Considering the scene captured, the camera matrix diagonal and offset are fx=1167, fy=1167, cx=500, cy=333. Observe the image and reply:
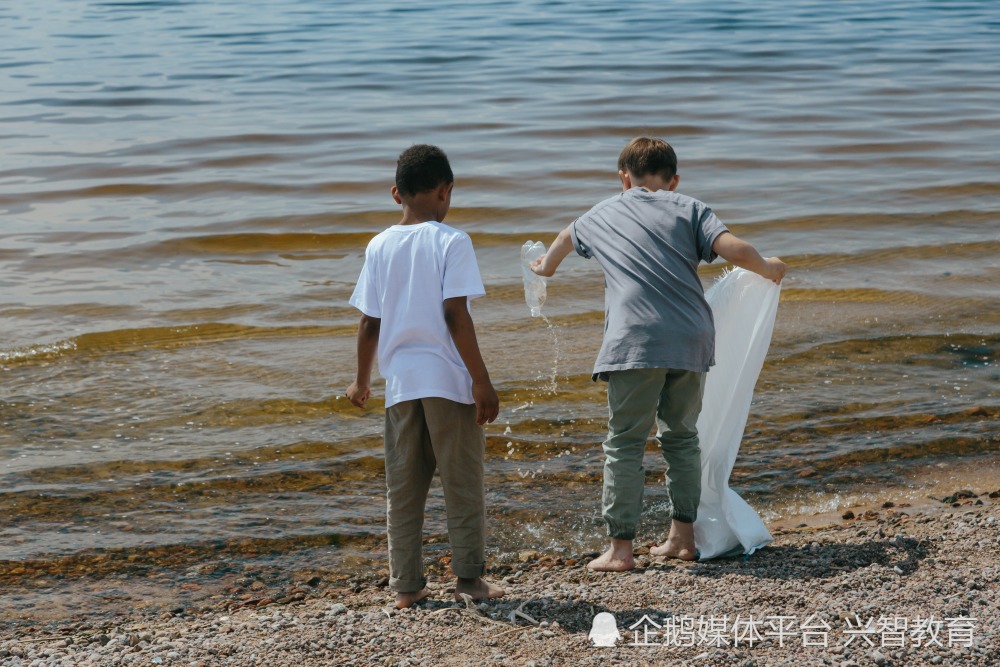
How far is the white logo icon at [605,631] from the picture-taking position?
3441 millimetres

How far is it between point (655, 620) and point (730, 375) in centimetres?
123

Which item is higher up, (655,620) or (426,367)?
(426,367)

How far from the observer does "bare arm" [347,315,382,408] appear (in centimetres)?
384

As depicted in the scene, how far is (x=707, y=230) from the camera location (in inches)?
158

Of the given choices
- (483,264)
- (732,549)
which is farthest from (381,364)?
(483,264)

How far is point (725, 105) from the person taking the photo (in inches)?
658

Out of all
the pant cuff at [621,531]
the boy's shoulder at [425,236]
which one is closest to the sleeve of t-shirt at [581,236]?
the boy's shoulder at [425,236]

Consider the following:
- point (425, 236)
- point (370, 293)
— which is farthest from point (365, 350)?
point (425, 236)

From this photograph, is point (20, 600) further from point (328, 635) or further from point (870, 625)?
point (870, 625)

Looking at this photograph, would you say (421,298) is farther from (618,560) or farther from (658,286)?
(618,560)

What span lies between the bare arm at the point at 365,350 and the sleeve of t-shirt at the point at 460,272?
1.03ft

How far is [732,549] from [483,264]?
220 inches

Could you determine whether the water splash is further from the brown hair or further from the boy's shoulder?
the boy's shoulder

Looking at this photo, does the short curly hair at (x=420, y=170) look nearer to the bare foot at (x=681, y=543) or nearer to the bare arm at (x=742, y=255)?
the bare arm at (x=742, y=255)
